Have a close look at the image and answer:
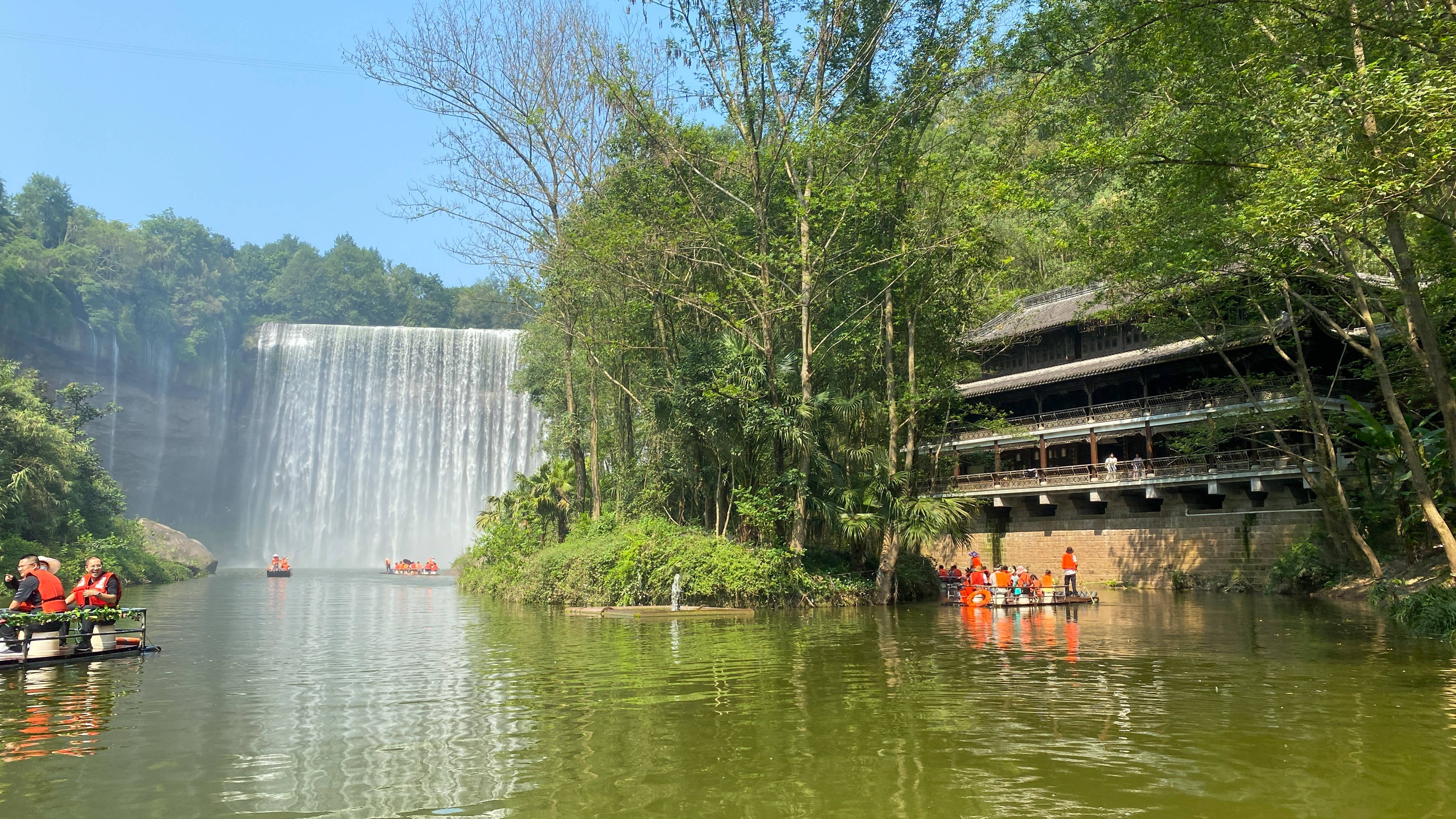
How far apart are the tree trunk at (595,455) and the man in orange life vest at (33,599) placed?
55.4ft

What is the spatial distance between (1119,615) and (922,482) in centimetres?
1573

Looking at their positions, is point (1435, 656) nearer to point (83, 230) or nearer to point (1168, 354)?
point (1168, 354)

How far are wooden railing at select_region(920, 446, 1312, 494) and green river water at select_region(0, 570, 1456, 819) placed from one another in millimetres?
13124

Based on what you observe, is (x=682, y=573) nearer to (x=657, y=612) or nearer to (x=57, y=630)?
(x=657, y=612)

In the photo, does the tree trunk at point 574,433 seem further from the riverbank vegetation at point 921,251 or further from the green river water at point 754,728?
the green river water at point 754,728

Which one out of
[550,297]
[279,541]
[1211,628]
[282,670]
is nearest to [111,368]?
[279,541]

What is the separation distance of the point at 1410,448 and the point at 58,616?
2284 cm

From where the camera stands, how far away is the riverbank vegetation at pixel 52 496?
106 feet

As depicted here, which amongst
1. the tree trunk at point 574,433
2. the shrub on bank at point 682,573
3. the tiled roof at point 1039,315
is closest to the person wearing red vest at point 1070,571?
the shrub on bank at point 682,573

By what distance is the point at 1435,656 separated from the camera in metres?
12.6

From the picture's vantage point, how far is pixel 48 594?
13.5m

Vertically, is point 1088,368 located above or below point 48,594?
above

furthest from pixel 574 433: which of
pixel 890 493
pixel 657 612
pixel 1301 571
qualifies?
pixel 1301 571

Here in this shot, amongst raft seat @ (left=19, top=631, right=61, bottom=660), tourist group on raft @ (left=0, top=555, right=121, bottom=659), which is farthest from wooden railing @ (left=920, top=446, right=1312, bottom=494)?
raft seat @ (left=19, top=631, right=61, bottom=660)
